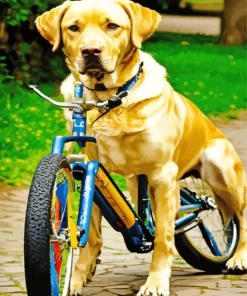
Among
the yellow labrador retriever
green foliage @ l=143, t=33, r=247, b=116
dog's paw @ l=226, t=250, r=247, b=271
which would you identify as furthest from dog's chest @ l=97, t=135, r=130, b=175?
green foliage @ l=143, t=33, r=247, b=116

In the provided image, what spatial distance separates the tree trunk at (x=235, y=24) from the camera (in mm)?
28266

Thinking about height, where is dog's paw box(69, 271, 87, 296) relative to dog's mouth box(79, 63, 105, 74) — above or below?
below

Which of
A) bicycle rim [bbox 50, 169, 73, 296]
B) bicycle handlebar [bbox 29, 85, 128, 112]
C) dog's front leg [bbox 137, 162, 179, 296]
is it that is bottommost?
dog's front leg [bbox 137, 162, 179, 296]

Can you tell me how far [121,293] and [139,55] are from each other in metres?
1.32

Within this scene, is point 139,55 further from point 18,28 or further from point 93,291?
point 18,28

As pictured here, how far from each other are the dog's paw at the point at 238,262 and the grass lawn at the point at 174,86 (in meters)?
3.24

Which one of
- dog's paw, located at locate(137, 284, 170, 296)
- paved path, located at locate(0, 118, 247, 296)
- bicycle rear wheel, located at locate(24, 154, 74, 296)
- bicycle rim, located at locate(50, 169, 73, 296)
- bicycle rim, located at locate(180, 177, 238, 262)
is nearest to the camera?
bicycle rear wheel, located at locate(24, 154, 74, 296)

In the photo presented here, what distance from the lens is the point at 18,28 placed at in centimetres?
1567

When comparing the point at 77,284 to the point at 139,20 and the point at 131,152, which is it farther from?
the point at 139,20

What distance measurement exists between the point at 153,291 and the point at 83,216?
918 millimetres

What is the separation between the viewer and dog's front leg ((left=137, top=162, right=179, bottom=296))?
19.6ft

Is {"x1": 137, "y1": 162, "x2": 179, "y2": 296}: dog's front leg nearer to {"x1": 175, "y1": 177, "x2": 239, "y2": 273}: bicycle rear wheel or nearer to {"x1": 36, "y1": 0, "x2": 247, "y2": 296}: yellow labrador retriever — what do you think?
{"x1": 36, "y1": 0, "x2": 247, "y2": 296}: yellow labrador retriever

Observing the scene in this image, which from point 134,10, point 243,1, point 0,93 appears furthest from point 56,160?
point 243,1

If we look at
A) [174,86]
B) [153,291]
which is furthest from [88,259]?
[174,86]
